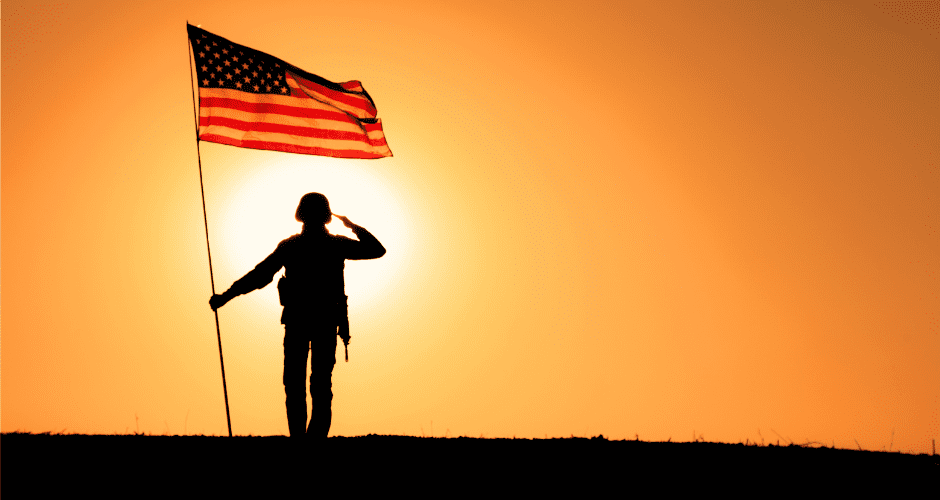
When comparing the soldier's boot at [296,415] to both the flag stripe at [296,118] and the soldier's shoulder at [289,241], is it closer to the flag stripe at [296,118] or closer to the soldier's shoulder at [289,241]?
the soldier's shoulder at [289,241]

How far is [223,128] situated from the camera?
26.6 feet

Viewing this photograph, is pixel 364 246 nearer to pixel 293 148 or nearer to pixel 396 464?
pixel 396 464

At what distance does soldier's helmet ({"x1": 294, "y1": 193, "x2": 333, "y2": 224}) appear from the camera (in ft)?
20.4

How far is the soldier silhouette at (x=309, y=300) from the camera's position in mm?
6047

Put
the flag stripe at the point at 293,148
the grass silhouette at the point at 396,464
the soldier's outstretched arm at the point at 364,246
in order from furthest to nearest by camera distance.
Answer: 1. the flag stripe at the point at 293,148
2. the soldier's outstretched arm at the point at 364,246
3. the grass silhouette at the point at 396,464

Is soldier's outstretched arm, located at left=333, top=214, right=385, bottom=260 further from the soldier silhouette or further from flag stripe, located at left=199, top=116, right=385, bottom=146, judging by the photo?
flag stripe, located at left=199, top=116, right=385, bottom=146

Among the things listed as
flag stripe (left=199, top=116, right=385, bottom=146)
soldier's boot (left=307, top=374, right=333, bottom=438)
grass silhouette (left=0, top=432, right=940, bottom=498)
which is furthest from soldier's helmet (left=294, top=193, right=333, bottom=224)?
flag stripe (left=199, top=116, right=385, bottom=146)

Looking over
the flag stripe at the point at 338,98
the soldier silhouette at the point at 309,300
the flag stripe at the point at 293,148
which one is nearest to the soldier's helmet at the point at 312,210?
the soldier silhouette at the point at 309,300

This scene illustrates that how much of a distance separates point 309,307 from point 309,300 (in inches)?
2.3

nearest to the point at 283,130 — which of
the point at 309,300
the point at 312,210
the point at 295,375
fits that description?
the point at 312,210

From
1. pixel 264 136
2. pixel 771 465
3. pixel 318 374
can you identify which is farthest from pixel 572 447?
pixel 264 136

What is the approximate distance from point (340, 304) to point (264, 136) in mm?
2995

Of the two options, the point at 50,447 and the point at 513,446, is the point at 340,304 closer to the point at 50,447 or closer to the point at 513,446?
the point at 513,446

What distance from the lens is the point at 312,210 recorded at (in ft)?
20.3
